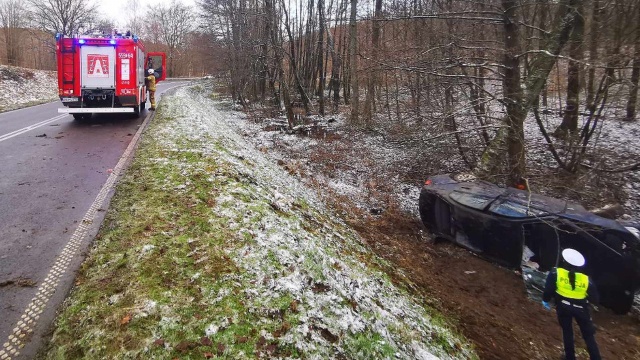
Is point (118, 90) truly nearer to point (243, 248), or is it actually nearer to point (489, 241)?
point (243, 248)

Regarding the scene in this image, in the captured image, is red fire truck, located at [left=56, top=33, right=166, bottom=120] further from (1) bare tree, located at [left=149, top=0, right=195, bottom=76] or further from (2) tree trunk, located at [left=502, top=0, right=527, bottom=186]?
(1) bare tree, located at [left=149, top=0, right=195, bottom=76]

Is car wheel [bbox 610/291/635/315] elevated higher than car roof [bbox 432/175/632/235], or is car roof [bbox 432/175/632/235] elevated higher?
car roof [bbox 432/175/632/235]

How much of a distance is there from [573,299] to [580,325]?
353 millimetres

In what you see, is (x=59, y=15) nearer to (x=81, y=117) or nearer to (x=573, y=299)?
(x=81, y=117)

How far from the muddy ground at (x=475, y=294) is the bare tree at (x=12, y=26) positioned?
155 ft

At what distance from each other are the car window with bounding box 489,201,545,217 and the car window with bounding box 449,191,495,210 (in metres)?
0.17

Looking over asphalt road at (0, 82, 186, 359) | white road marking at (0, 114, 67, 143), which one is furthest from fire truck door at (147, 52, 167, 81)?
asphalt road at (0, 82, 186, 359)

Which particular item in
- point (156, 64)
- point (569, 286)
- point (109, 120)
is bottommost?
point (569, 286)

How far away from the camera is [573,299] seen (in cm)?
481

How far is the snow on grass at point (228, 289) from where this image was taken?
313 centimetres

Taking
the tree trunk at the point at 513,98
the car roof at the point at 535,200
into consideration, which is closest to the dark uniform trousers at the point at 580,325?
the car roof at the point at 535,200

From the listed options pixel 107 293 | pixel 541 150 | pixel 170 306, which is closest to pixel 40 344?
pixel 107 293

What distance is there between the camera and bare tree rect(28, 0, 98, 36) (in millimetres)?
42625

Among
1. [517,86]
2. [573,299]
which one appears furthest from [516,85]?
[573,299]
